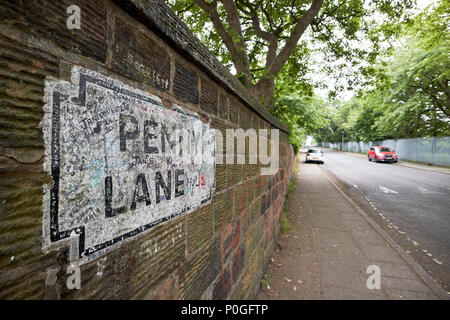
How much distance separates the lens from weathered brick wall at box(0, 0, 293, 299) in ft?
1.74

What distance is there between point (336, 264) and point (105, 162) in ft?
13.0

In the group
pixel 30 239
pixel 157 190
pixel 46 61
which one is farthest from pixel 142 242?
pixel 46 61

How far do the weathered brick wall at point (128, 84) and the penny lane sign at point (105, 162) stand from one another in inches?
1.1

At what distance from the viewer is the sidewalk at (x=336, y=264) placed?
9.55 ft

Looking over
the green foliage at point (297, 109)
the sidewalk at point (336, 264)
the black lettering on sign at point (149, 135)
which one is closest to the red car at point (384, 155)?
the green foliage at point (297, 109)

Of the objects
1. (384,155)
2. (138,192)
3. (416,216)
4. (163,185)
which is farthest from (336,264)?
(384,155)

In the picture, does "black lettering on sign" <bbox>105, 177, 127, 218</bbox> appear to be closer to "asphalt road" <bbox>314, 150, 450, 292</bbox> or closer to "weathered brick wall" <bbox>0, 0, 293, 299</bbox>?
"weathered brick wall" <bbox>0, 0, 293, 299</bbox>

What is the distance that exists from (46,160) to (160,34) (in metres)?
0.74

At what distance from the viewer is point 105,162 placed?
2.45 ft

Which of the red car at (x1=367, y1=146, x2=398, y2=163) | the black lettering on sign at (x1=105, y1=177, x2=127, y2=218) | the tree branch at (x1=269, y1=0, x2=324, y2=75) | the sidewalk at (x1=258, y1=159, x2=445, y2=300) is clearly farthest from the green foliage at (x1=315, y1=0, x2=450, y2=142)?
the black lettering on sign at (x1=105, y1=177, x2=127, y2=218)

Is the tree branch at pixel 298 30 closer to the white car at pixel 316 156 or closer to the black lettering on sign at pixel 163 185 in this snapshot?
the black lettering on sign at pixel 163 185
